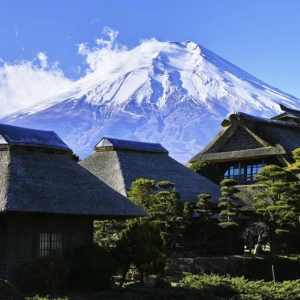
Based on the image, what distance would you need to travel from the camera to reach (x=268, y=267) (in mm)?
31641

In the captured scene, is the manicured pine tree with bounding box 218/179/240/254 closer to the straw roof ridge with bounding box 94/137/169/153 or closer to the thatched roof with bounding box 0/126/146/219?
the straw roof ridge with bounding box 94/137/169/153

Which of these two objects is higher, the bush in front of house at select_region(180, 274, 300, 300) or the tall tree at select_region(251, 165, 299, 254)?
the tall tree at select_region(251, 165, 299, 254)

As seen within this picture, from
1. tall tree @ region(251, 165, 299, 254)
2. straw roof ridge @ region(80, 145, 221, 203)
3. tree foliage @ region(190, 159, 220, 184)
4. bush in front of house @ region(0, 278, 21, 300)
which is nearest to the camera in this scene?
bush in front of house @ region(0, 278, 21, 300)

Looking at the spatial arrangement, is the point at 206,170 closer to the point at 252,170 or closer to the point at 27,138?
the point at 252,170

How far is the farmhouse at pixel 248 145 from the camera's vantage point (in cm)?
4588

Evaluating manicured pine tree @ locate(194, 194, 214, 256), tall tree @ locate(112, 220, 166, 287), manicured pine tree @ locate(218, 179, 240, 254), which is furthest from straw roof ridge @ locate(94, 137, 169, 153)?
tall tree @ locate(112, 220, 166, 287)

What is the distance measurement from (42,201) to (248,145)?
26.0 m

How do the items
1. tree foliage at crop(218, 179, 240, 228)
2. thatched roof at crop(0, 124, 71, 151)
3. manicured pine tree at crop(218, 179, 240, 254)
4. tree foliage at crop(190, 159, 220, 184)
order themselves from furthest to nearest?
1. tree foliage at crop(190, 159, 220, 184)
2. tree foliage at crop(218, 179, 240, 228)
3. manicured pine tree at crop(218, 179, 240, 254)
4. thatched roof at crop(0, 124, 71, 151)

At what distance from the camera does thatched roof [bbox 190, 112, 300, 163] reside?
149ft

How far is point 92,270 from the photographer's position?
949 inches

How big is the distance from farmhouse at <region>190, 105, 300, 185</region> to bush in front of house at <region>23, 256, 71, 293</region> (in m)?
24.2

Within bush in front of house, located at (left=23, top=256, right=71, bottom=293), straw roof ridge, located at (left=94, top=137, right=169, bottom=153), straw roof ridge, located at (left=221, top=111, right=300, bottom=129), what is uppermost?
straw roof ridge, located at (left=221, top=111, right=300, bottom=129)

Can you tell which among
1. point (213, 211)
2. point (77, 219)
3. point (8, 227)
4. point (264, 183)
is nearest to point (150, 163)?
point (213, 211)

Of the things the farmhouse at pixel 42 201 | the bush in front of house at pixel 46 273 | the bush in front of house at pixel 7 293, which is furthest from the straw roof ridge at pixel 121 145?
the bush in front of house at pixel 7 293
